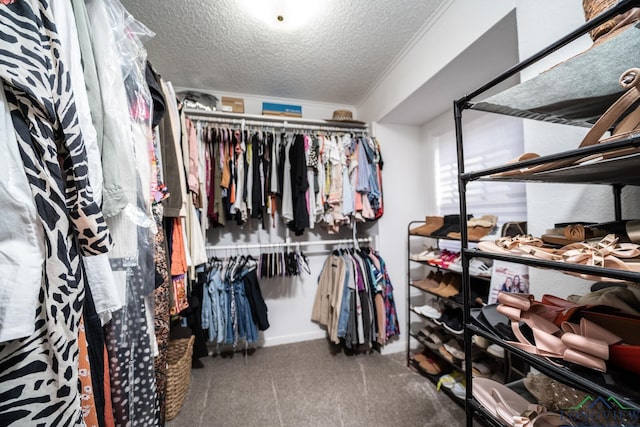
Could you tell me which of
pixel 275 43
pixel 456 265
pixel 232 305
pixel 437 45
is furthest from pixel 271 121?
pixel 456 265

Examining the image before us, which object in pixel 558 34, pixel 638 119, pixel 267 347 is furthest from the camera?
pixel 267 347

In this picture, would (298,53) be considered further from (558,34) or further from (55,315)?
(55,315)

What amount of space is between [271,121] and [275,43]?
2.06 ft

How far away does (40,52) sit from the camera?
0.41 metres

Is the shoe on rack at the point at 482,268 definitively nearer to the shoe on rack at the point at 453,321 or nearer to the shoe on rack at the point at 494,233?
the shoe on rack at the point at 494,233

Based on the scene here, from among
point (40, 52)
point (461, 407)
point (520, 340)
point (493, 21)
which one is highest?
point (493, 21)

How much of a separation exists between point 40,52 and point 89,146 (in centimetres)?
17

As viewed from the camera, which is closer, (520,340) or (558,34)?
(520,340)

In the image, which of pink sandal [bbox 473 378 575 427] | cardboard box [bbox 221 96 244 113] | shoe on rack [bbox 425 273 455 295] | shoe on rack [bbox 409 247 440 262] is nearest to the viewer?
pink sandal [bbox 473 378 575 427]

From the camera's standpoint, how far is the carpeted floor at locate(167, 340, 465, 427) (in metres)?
1.39

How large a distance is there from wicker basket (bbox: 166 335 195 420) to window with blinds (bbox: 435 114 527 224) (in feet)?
7.48

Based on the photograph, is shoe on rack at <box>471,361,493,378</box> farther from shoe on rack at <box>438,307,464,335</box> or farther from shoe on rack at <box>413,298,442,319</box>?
shoe on rack at <box>413,298,442,319</box>

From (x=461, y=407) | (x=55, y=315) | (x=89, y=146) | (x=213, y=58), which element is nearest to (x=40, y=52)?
(x=89, y=146)

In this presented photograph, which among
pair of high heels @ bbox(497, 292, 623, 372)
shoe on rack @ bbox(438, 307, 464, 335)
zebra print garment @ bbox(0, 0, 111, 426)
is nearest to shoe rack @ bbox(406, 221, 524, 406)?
shoe on rack @ bbox(438, 307, 464, 335)
